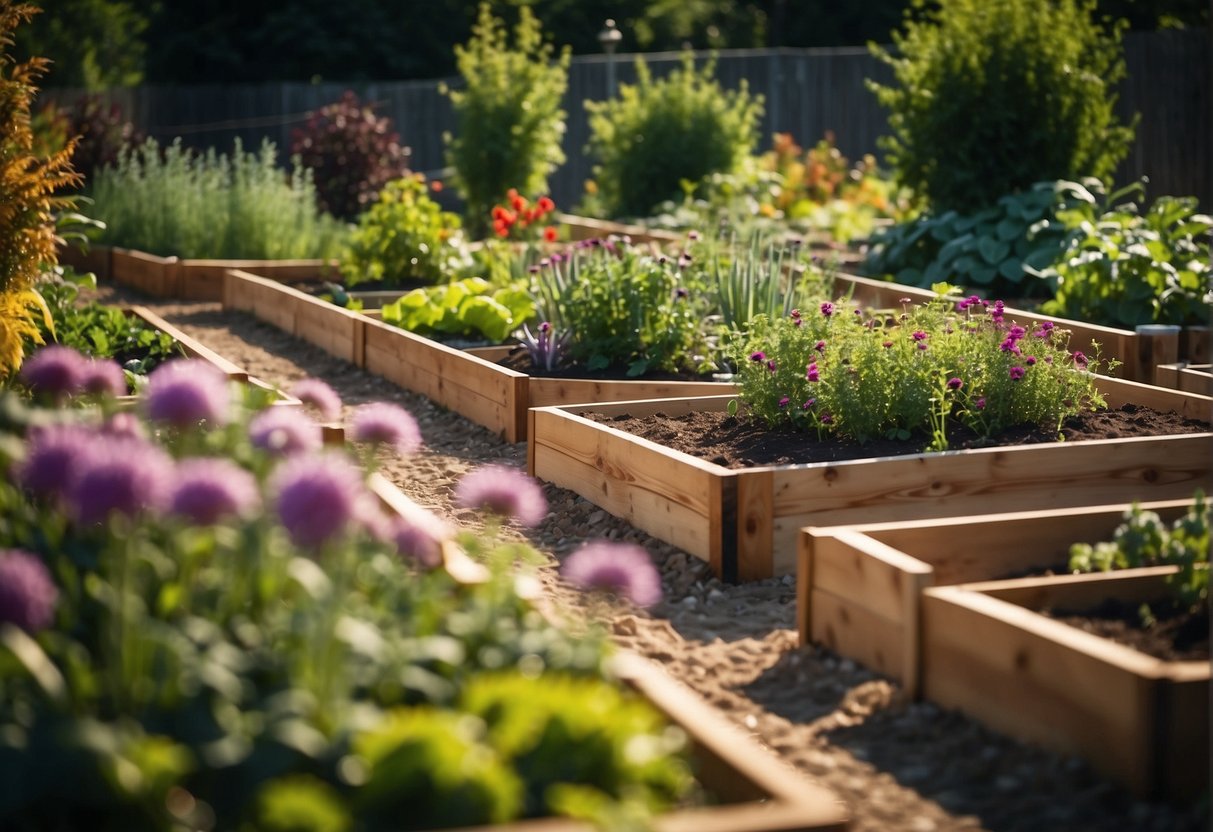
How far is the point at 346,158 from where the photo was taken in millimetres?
13945

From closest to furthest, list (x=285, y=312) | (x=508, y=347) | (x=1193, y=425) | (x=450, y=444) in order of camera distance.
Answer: (x=1193, y=425), (x=450, y=444), (x=508, y=347), (x=285, y=312)

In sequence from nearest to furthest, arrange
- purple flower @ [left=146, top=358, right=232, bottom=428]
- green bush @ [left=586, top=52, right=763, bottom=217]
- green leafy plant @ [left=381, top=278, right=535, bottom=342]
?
purple flower @ [left=146, top=358, right=232, bottom=428], green leafy plant @ [left=381, top=278, right=535, bottom=342], green bush @ [left=586, top=52, right=763, bottom=217]

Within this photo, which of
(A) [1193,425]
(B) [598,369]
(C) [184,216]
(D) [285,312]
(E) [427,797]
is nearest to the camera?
(E) [427,797]

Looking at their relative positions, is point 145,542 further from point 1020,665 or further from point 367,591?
point 1020,665

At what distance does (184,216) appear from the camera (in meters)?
12.1

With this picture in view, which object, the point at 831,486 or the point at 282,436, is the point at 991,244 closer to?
the point at 831,486

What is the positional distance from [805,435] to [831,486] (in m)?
0.77

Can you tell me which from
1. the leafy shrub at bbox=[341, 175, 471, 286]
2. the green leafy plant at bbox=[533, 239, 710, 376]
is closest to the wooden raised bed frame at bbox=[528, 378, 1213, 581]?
the green leafy plant at bbox=[533, 239, 710, 376]

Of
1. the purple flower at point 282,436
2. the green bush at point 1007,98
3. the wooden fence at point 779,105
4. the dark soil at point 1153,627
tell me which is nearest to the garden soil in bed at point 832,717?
the dark soil at point 1153,627

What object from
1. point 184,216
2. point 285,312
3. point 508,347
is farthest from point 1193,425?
point 184,216

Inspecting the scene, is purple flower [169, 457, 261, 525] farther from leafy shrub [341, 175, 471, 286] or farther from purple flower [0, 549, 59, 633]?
leafy shrub [341, 175, 471, 286]

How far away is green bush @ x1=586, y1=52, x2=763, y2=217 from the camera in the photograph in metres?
13.7

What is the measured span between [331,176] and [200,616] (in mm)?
11815

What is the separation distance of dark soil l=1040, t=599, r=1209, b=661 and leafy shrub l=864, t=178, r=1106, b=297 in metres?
5.51
